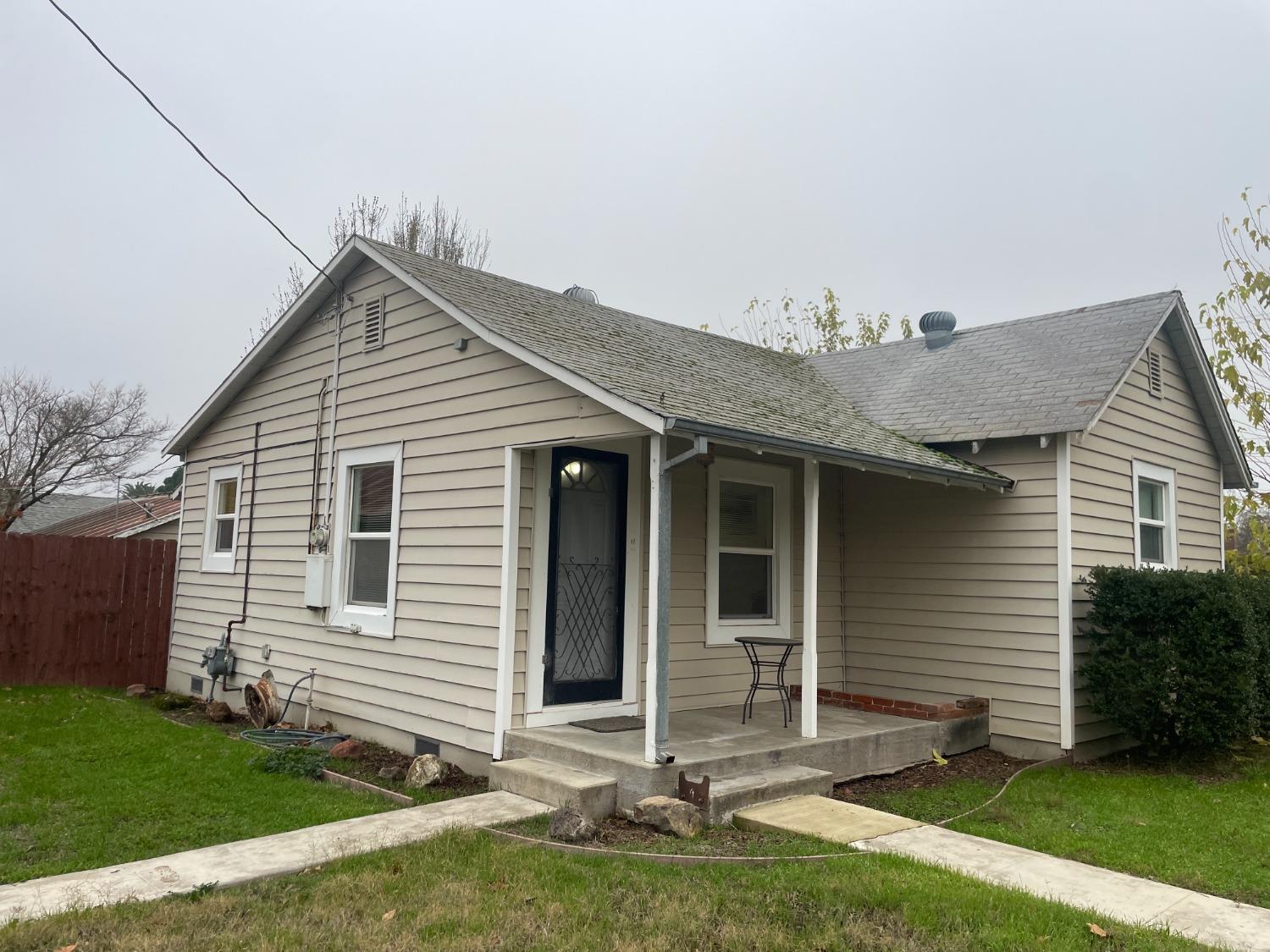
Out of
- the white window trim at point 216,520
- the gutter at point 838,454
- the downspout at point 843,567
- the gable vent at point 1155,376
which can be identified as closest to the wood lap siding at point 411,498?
the white window trim at point 216,520

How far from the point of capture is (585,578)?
744 cm

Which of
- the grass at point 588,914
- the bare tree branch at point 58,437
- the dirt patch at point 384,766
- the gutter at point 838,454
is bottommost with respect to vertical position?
the dirt patch at point 384,766

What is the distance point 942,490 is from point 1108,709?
7.87ft

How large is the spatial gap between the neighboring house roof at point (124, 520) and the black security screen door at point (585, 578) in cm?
1212

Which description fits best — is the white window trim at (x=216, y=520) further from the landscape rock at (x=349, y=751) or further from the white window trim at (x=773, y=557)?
the white window trim at (x=773, y=557)

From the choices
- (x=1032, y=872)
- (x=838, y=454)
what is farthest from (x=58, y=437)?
(x=1032, y=872)

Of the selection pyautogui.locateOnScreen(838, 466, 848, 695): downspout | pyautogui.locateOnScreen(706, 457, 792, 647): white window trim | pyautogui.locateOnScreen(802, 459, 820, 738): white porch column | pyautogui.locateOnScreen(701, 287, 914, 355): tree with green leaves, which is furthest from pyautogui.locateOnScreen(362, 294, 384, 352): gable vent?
pyautogui.locateOnScreen(701, 287, 914, 355): tree with green leaves

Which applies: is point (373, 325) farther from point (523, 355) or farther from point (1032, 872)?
point (1032, 872)

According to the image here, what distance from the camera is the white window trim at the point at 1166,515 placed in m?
9.19

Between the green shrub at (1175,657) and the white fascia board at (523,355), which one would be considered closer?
the white fascia board at (523,355)

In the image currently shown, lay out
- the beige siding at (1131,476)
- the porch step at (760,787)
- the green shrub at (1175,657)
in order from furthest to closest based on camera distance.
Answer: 1. the beige siding at (1131,476)
2. the green shrub at (1175,657)
3. the porch step at (760,787)

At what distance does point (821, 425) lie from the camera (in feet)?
25.4

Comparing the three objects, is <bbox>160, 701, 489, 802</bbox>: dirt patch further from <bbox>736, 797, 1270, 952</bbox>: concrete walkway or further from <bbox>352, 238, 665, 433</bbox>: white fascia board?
<bbox>352, 238, 665, 433</bbox>: white fascia board

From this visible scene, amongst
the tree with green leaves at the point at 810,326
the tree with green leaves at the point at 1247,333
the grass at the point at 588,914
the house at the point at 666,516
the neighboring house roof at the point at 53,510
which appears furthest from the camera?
the neighboring house roof at the point at 53,510
